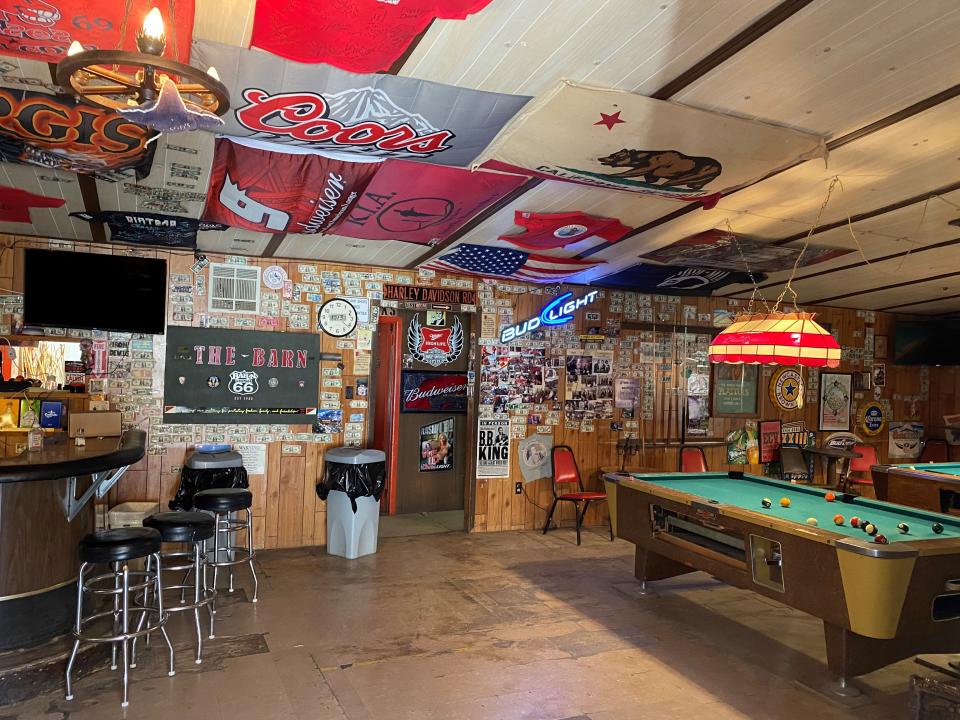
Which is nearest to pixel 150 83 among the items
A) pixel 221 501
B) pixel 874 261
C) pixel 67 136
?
pixel 67 136

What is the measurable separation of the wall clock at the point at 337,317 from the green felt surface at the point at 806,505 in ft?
9.88

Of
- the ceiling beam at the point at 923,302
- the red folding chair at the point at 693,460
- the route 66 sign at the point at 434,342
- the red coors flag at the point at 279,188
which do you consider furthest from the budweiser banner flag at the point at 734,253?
the red coors flag at the point at 279,188

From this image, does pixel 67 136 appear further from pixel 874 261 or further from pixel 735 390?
pixel 735 390

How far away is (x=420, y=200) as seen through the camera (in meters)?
4.50

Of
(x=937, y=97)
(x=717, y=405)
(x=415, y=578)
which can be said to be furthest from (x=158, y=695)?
(x=717, y=405)

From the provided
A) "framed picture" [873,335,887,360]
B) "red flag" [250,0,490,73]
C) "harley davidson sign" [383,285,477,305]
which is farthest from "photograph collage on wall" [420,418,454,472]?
"framed picture" [873,335,887,360]

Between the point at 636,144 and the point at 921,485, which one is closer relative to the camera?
the point at 636,144

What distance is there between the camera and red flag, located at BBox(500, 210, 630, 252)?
4.96 metres

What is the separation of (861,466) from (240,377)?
7.58 metres

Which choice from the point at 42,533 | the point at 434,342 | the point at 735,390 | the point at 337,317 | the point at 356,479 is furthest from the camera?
the point at 735,390

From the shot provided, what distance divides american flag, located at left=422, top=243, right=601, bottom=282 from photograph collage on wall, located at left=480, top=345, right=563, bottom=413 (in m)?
0.87

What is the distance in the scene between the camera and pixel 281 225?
4941mm

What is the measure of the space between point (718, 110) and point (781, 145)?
490 millimetres

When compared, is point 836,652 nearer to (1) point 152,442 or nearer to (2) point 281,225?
(2) point 281,225
